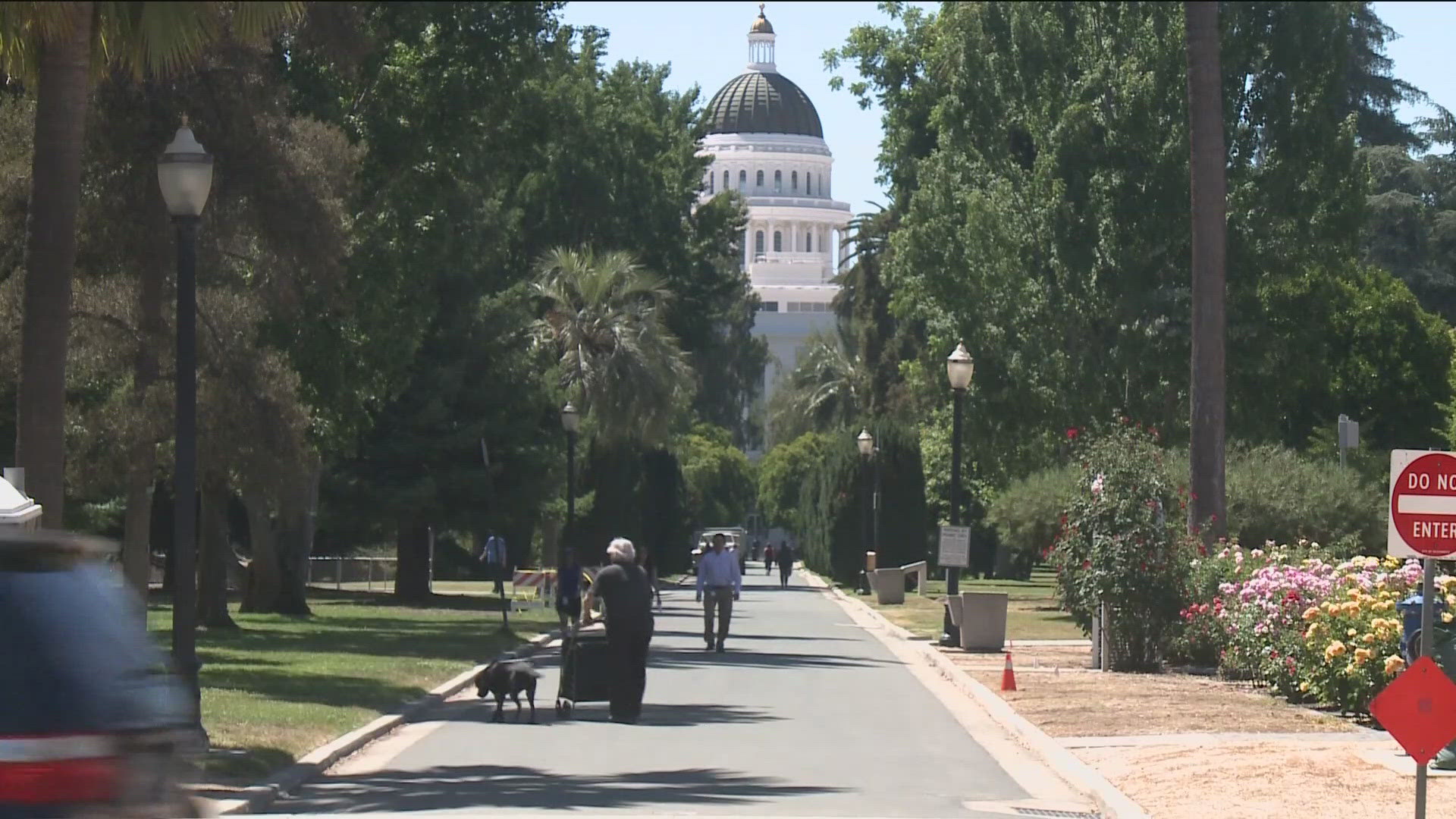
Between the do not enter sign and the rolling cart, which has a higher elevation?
the do not enter sign

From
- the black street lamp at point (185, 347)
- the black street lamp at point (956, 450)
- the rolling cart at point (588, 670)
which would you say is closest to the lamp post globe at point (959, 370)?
the black street lamp at point (956, 450)

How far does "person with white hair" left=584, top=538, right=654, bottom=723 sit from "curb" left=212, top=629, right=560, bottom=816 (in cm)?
217

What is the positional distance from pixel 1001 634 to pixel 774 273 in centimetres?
16412

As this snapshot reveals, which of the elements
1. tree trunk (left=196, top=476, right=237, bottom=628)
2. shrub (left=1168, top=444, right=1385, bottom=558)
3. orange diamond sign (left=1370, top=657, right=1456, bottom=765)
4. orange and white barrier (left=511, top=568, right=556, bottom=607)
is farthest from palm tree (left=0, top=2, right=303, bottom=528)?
orange and white barrier (left=511, top=568, right=556, bottom=607)

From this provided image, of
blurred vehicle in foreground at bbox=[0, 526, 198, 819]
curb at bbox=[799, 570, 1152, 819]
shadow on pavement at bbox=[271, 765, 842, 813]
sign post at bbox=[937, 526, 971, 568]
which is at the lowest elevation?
shadow on pavement at bbox=[271, 765, 842, 813]

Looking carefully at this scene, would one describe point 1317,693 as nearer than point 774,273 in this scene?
Yes

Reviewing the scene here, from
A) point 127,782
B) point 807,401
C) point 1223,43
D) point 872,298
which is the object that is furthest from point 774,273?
point 127,782

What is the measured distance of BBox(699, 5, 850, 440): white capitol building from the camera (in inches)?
7244

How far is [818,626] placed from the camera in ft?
132

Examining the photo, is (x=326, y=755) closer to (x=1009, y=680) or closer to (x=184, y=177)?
(x=184, y=177)

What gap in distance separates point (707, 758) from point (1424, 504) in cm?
656

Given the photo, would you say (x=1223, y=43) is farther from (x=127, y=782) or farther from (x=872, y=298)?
(x=872, y=298)

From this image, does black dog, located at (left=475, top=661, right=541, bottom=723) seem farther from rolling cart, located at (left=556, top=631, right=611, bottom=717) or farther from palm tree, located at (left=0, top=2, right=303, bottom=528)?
palm tree, located at (left=0, top=2, right=303, bottom=528)

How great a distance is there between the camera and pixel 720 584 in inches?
1203
